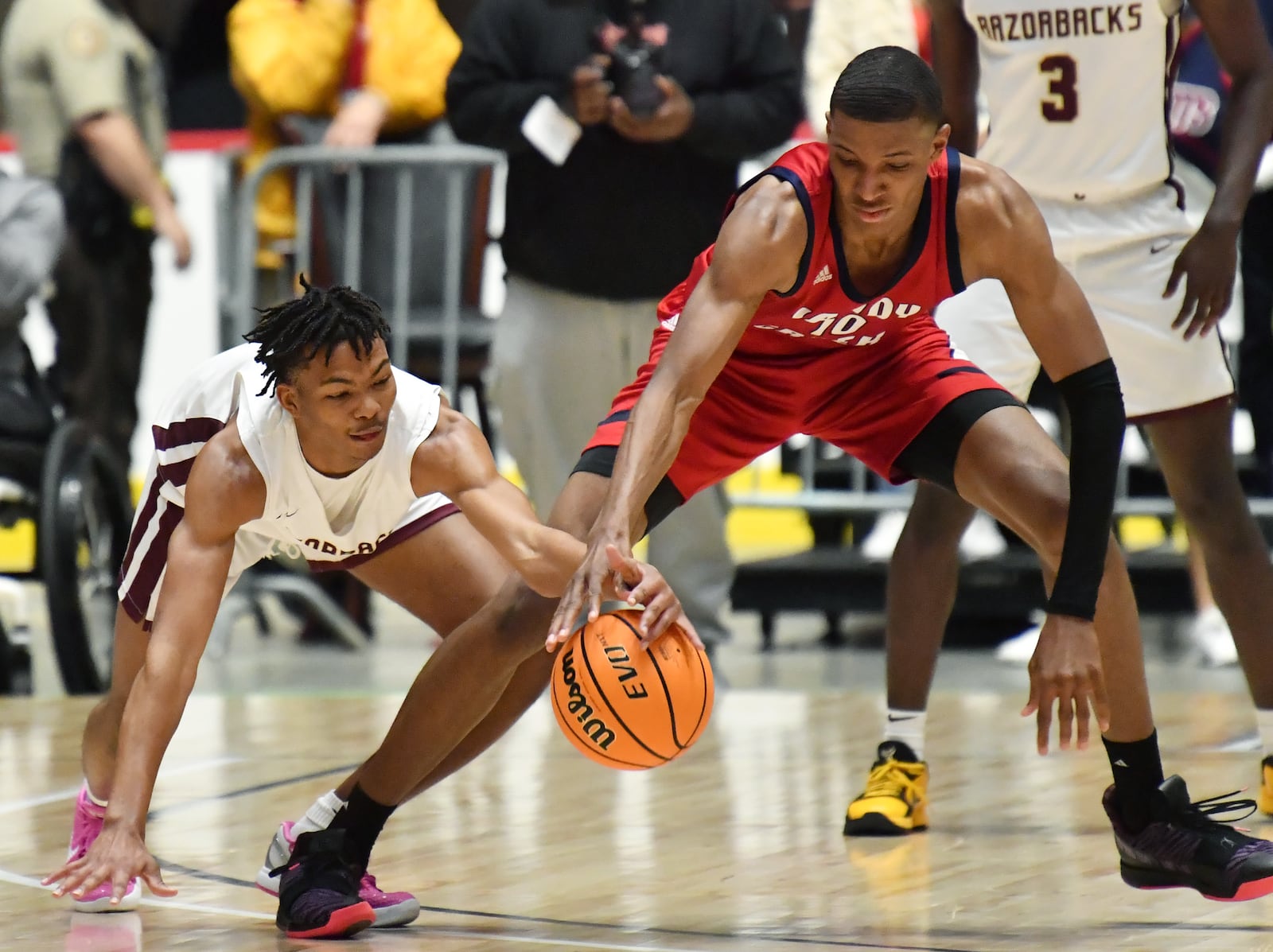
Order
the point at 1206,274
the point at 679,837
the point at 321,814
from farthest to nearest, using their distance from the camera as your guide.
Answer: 1. the point at 679,837
2. the point at 1206,274
3. the point at 321,814

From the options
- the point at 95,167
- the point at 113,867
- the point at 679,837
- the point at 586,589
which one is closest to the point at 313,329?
the point at 586,589

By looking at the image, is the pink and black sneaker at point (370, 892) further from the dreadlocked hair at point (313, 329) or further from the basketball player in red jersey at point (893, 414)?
the dreadlocked hair at point (313, 329)

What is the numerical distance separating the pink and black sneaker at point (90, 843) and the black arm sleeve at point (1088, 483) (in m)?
1.80

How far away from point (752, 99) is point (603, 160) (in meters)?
0.48

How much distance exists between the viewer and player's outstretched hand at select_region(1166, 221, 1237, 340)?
14.5ft

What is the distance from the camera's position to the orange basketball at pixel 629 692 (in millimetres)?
3430

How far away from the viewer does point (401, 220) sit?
750cm

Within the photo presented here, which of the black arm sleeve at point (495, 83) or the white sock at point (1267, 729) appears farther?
the black arm sleeve at point (495, 83)

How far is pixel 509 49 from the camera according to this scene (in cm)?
636

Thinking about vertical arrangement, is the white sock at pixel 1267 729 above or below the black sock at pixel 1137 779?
below

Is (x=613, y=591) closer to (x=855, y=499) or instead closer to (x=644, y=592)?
(x=644, y=592)

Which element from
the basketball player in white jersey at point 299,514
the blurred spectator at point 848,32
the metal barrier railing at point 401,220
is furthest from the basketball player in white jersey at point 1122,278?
the metal barrier railing at point 401,220

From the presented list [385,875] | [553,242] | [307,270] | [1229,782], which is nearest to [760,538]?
[307,270]

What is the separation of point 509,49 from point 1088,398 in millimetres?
3159
